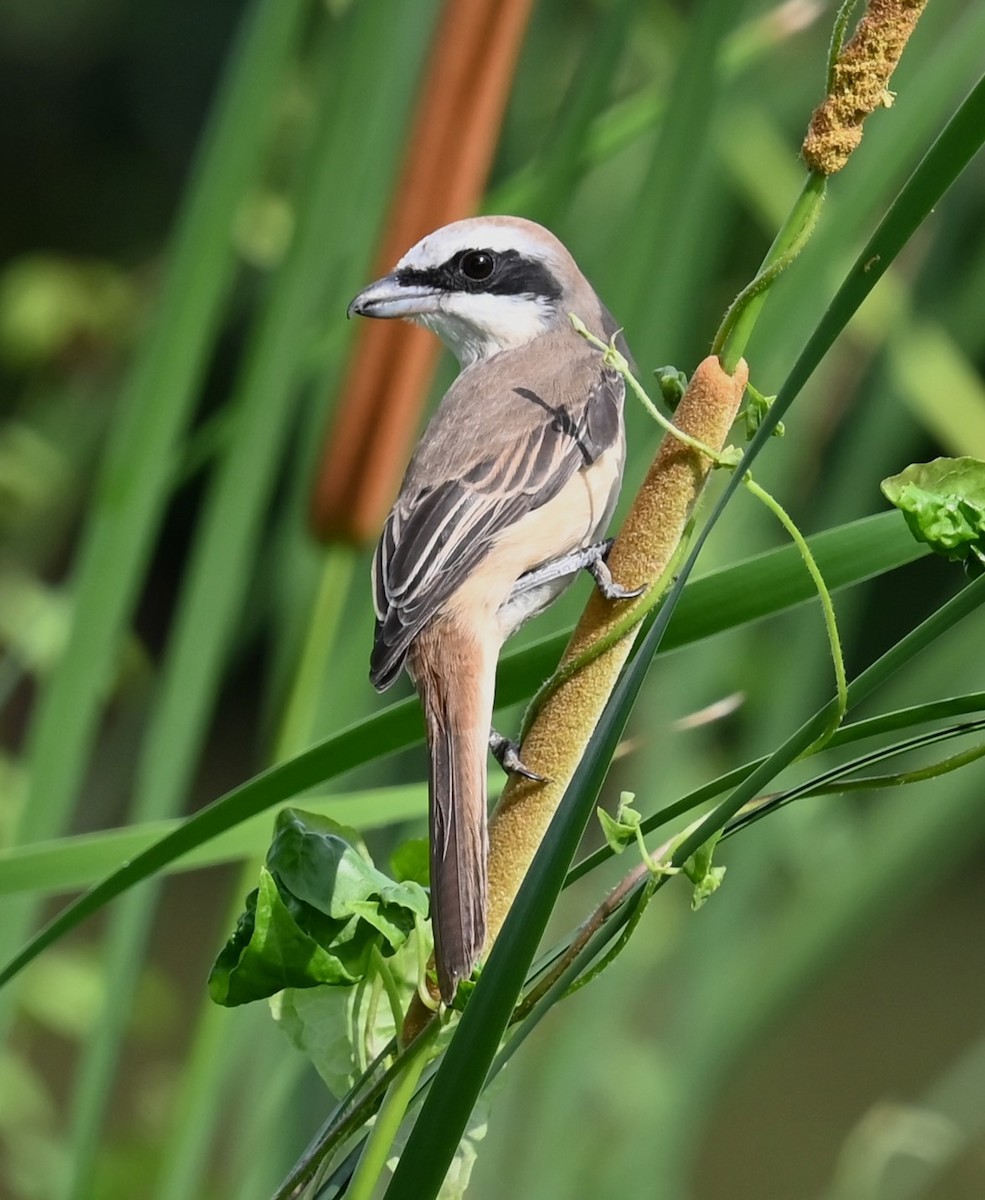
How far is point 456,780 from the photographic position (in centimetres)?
66

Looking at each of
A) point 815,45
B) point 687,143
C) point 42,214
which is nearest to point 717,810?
point 687,143

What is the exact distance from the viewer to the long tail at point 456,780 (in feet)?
1.93

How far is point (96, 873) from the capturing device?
0.76 m

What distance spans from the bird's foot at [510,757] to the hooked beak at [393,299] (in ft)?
0.91

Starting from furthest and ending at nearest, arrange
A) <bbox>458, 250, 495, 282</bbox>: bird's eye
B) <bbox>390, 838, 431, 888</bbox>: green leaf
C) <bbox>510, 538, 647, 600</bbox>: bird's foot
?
1. <bbox>458, 250, 495, 282</bbox>: bird's eye
2. <bbox>390, 838, 431, 888</bbox>: green leaf
3. <bbox>510, 538, 647, 600</bbox>: bird's foot

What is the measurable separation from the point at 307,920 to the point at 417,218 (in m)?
0.66

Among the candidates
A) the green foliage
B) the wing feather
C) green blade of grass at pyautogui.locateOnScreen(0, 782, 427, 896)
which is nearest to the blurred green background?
green blade of grass at pyautogui.locateOnScreen(0, 782, 427, 896)

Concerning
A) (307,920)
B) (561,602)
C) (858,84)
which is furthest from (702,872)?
(561,602)

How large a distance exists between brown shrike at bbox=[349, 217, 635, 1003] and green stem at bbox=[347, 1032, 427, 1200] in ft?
0.29

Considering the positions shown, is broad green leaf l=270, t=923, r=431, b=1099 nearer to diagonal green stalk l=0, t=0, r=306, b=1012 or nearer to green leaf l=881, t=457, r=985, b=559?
green leaf l=881, t=457, r=985, b=559

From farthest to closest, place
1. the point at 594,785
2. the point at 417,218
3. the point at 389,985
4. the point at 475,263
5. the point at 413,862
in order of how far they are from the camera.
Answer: the point at 417,218
the point at 475,263
the point at 413,862
the point at 389,985
the point at 594,785

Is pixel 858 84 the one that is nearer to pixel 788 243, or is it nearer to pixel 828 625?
pixel 788 243

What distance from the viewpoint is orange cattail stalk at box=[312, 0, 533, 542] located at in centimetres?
105

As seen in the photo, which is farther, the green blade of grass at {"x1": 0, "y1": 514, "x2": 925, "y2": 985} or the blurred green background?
the blurred green background
